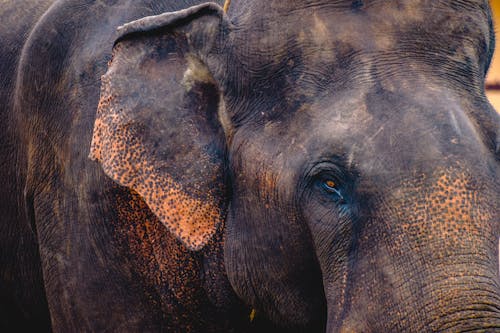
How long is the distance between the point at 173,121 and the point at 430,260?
78 cm

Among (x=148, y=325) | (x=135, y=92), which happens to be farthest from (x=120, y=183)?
(x=148, y=325)

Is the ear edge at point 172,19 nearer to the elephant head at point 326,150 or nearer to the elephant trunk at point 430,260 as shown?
the elephant head at point 326,150

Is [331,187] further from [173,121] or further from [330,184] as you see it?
[173,121]

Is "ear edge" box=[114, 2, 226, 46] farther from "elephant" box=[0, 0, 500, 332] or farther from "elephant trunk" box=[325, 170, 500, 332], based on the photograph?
"elephant trunk" box=[325, 170, 500, 332]

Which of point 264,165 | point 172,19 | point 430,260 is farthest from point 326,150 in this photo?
point 172,19

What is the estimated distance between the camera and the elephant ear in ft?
8.18

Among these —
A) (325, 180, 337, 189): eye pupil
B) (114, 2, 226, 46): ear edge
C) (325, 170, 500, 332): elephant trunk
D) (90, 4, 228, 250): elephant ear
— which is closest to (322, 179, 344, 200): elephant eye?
(325, 180, 337, 189): eye pupil

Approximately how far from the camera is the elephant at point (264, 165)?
2.08 meters

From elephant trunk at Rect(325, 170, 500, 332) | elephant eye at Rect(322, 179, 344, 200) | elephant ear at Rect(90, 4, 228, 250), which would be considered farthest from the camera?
elephant ear at Rect(90, 4, 228, 250)

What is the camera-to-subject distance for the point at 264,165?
7.78ft

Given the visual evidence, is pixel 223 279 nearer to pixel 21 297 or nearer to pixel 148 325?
pixel 148 325

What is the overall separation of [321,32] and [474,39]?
361mm

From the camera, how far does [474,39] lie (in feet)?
7.79

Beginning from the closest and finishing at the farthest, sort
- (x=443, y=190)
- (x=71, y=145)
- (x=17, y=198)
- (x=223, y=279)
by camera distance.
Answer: (x=443, y=190)
(x=223, y=279)
(x=71, y=145)
(x=17, y=198)
